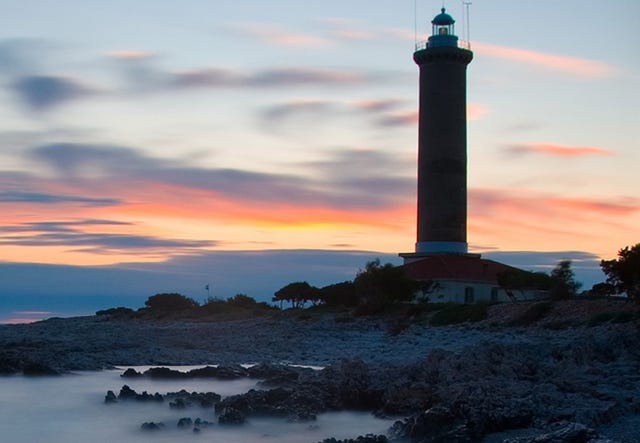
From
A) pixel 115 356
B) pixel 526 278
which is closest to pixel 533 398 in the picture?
pixel 115 356

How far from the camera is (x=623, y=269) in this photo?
26734 millimetres

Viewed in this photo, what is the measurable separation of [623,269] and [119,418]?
763 inches

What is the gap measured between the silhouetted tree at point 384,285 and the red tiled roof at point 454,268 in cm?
356

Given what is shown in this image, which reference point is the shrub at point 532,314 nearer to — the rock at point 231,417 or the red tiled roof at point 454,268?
the rock at point 231,417

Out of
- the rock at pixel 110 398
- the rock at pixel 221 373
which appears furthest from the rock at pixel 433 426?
the rock at pixel 221 373

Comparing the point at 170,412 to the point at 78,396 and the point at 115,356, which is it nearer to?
the point at 78,396

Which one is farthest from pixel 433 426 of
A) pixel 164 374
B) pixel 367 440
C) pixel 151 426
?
pixel 164 374

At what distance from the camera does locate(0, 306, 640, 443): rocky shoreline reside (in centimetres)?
923

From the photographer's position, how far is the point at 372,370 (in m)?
13.7

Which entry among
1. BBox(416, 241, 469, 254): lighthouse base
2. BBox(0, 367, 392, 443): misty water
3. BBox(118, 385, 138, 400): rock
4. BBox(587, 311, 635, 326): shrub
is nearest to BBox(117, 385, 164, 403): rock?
BBox(118, 385, 138, 400): rock

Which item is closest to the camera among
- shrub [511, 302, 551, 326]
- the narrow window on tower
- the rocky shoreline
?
the rocky shoreline

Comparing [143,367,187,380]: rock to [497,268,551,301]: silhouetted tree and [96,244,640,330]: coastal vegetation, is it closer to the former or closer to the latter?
[96,244,640,330]: coastal vegetation

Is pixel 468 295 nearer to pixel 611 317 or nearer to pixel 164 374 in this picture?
pixel 611 317

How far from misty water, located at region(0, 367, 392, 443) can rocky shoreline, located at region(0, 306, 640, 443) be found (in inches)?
16.6
